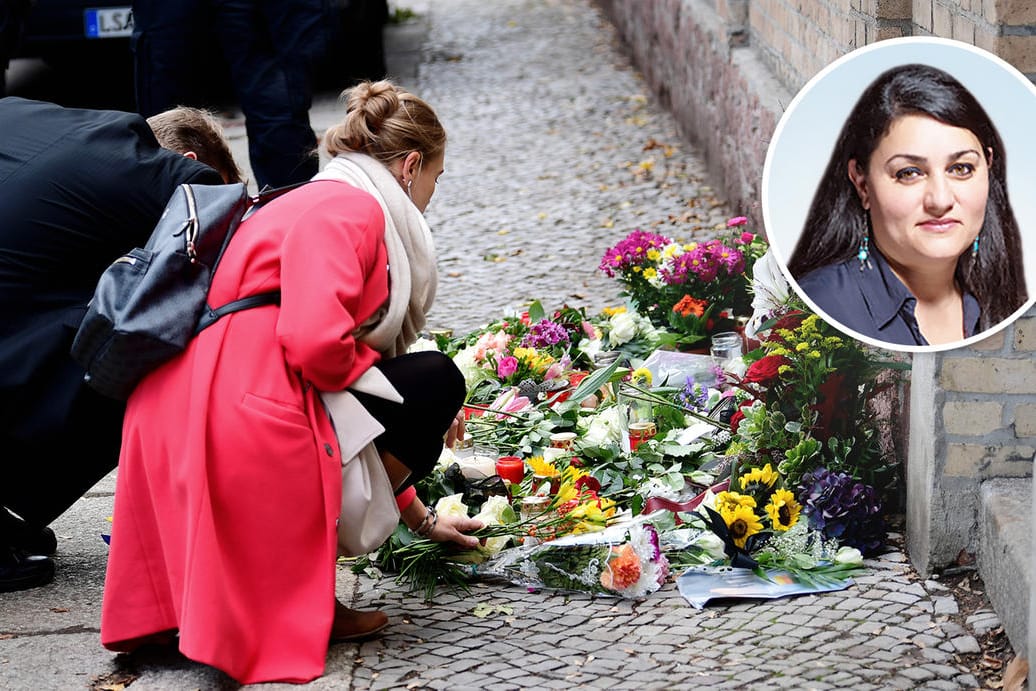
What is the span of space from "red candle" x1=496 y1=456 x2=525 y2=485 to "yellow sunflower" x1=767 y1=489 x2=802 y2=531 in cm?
72

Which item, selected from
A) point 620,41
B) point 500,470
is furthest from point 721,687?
point 620,41

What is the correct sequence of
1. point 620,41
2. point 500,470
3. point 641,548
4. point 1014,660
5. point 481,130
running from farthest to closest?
point 620,41
point 481,130
point 500,470
point 641,548
point 1014,660

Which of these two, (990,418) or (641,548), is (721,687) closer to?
(641,548)

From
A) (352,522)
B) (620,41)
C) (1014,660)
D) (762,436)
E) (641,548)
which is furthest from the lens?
(620,41)

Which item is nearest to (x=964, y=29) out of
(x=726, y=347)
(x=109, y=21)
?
(x=726, y=347)

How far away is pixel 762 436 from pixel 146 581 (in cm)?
153

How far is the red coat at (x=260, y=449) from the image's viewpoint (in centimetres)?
291

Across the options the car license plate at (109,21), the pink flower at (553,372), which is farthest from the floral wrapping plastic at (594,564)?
the car license plate at (109,21)

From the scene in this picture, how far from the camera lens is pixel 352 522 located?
3.07 m

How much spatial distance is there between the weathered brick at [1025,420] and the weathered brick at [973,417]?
0.11ft

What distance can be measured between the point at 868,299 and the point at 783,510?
2.08ft

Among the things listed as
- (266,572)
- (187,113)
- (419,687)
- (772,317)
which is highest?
(187,113)

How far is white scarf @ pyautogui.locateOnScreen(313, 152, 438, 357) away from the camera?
3.14 m

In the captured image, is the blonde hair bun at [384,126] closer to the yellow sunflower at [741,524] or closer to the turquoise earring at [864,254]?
the turquoise earring at [864,254]
